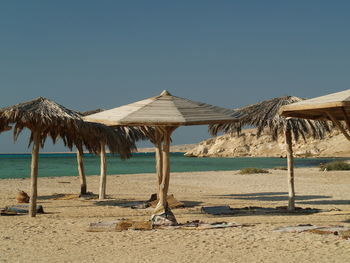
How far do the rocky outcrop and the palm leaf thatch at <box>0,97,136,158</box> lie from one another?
187 ft

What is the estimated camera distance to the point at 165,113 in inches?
305

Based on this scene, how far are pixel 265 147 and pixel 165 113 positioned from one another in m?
83.0

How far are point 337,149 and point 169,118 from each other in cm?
6864

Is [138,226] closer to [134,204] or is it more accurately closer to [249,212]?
[249,212]

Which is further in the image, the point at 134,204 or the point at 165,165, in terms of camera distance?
the point at 134,204

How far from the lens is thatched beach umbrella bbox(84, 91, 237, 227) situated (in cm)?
746

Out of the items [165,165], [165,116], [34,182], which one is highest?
[165,116]

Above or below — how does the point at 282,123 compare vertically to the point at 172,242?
above

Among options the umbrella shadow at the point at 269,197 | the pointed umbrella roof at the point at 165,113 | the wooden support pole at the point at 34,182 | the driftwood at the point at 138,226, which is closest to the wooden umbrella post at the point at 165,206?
the driftwood at the point at 138,226

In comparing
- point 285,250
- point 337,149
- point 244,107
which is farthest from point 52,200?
point 337,149

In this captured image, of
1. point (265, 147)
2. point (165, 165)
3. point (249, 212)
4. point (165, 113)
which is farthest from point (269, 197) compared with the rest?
point (265, 147)

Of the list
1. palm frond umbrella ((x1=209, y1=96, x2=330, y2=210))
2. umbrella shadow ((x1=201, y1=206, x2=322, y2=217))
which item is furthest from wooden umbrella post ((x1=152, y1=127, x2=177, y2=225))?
palm frond umbrella ((x1=209, y1=96, x2=330, y2=210))

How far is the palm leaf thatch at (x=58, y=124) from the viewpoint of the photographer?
9.02 m

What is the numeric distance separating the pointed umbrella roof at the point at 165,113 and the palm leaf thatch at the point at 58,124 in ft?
4.51
